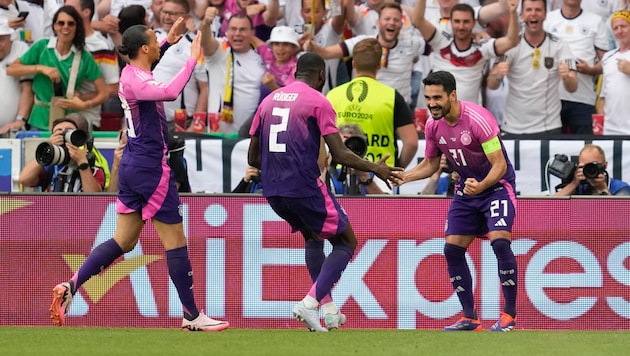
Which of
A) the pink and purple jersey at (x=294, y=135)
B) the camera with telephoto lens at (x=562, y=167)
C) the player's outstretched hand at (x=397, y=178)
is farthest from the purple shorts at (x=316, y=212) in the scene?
the camera with telephoto lens at (x=562, y=167)

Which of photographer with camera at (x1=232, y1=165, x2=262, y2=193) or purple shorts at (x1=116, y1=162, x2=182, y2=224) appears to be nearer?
purple shorts at (x1=116, y1=162, x2=182, y2=224)

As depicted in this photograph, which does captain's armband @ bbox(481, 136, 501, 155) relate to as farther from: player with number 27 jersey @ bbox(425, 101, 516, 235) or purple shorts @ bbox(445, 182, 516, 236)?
purple shorts @ bbox(445, 182, 516, 236)

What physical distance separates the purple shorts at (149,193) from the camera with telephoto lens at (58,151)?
1.99 meters

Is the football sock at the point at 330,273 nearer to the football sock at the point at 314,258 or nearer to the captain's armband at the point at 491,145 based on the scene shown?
the football sock at the point at 314,258

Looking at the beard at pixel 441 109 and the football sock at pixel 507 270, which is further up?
the beard at pixel 441 109

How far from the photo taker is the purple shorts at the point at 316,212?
9.59 m

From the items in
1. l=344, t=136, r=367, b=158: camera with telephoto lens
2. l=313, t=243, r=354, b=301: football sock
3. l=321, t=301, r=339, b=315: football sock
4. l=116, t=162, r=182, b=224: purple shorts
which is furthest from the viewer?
l=344, t=136, r=367, b=158: camera with telephoto lens

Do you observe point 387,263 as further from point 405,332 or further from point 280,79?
point 280,79

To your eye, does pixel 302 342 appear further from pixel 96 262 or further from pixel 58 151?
pixel 58 151

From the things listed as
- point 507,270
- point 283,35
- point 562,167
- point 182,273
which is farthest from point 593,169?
point 182,273

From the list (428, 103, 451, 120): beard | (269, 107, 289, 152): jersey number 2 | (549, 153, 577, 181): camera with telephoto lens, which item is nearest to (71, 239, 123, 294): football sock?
(269, 107, 289, 152): jersey number 2

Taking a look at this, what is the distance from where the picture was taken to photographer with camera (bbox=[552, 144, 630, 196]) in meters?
12.0

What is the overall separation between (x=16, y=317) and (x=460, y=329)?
13.2ft

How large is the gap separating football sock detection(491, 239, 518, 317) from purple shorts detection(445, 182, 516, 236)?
134 millimetres
